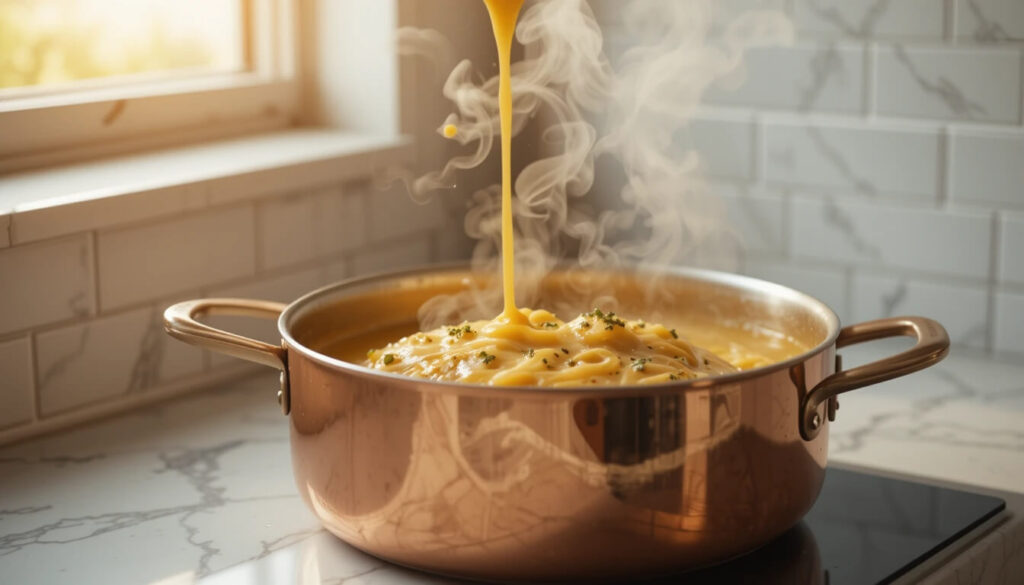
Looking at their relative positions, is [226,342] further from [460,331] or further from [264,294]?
[264,294]

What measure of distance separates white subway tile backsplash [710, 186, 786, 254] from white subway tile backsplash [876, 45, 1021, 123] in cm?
22

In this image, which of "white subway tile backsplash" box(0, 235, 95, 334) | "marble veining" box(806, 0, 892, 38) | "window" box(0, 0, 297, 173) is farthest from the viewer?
"marble veining" box(806, 0, 892, 38)

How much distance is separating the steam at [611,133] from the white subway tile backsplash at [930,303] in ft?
0.70

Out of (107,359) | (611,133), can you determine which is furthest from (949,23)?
(107,359)

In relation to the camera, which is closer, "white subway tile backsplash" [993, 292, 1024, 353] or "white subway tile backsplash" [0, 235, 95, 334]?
"white subway tile backsplash" [0, 235, 95, 334]

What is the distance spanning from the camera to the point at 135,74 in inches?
72.3

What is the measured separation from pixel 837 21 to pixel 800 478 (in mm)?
934

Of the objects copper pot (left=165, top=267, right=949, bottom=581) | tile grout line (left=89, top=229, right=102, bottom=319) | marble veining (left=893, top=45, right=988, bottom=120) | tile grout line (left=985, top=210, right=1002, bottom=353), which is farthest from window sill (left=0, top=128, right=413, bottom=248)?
tile grout line (left=985, top=210, right=1002, bottom=353)

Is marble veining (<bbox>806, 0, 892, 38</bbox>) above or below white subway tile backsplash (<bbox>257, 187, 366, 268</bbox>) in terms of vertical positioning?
above

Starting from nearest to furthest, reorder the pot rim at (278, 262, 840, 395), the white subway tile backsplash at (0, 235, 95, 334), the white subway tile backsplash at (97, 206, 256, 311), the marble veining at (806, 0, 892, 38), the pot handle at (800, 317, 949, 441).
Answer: the pot rim at (278, 262, 840, 395)
the pot handle at (800, 317, 949, 441)
the white subway tile backsplash at (0, 235, 95, 334)
the white subway tile backsplash at (97, 206, 256, 311)
the marble veining at (806, 0, 892, 38)

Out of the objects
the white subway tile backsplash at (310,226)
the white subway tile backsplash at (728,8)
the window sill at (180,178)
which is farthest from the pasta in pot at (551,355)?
the white subway tile backsplash at (728,8)

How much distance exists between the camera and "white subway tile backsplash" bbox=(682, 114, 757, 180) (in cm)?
191

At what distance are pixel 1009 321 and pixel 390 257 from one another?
87cm

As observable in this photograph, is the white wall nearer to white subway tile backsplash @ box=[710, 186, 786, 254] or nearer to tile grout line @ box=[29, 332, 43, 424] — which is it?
white subway tile backsplash @ box=[710, 186, 786, 254]
